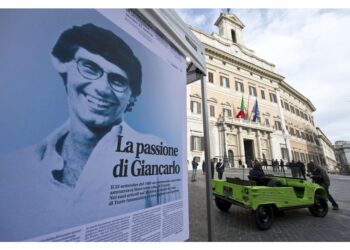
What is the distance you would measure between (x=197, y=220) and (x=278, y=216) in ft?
7.73

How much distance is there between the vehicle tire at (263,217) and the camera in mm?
4005

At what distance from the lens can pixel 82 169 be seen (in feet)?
3.14

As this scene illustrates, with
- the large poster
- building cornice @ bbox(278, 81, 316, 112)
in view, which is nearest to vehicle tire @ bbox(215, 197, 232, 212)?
the large poster

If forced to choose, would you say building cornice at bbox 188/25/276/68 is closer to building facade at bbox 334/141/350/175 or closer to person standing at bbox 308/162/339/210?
person standing at bbox 308/162/339/210

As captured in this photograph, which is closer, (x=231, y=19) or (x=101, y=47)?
(x=101, y=47)

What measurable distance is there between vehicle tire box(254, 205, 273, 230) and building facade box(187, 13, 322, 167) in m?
12.7

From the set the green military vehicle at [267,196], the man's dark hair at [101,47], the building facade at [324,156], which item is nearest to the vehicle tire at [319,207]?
the green military vehicle at [267,196]

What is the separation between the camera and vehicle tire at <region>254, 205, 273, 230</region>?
4005mm

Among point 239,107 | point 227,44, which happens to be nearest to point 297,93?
point 227,44

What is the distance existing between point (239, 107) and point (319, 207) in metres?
19.2

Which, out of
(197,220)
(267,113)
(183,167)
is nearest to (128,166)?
(183,167)

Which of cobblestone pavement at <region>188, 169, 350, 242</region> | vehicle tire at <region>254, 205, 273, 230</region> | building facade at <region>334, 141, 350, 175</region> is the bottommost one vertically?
cobblestone pavement at <region>188, 169, 350, 242</region>

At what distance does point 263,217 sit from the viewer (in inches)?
164

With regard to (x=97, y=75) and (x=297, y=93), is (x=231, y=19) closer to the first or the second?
(x=297, y=93)
